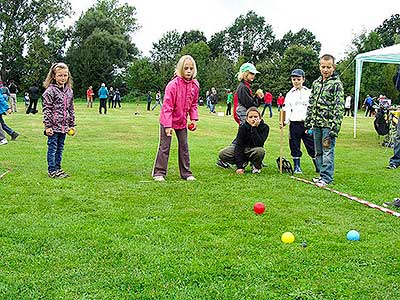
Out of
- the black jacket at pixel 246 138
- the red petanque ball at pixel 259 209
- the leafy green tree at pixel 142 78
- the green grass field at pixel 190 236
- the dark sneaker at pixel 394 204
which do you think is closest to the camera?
the green grass field at pixel 190 236

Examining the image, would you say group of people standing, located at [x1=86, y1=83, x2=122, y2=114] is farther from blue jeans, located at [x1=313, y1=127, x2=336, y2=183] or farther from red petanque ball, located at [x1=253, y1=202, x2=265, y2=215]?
red petanque ball, located at [x1=253, y1=202, x2=265, y2=215]

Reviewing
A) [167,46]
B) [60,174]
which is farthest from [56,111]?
[167,46]

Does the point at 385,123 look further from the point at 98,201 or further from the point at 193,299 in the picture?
the point at 193,299

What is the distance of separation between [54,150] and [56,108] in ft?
2.05

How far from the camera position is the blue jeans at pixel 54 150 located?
23.4 ft

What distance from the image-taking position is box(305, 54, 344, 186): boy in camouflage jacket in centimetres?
669

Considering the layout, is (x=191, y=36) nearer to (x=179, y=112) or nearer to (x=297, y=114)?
(x=297, y=114)

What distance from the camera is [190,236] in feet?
14.2

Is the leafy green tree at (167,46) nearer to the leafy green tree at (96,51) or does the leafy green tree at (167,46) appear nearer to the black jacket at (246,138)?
the leafy green tree at (96,51)

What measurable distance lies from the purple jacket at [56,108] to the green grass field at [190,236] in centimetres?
79

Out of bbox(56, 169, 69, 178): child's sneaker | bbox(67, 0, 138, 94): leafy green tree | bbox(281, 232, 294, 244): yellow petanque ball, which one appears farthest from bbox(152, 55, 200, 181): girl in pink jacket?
bbox(67, 0, 138, 94): leafy green tree

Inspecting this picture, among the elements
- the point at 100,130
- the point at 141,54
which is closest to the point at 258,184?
the point at 100,130

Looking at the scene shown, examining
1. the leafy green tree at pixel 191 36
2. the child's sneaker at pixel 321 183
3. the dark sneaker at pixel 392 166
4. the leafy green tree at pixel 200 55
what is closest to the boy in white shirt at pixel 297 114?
the child's sneaker at pixel 321 183

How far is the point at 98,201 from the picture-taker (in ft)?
18.5
